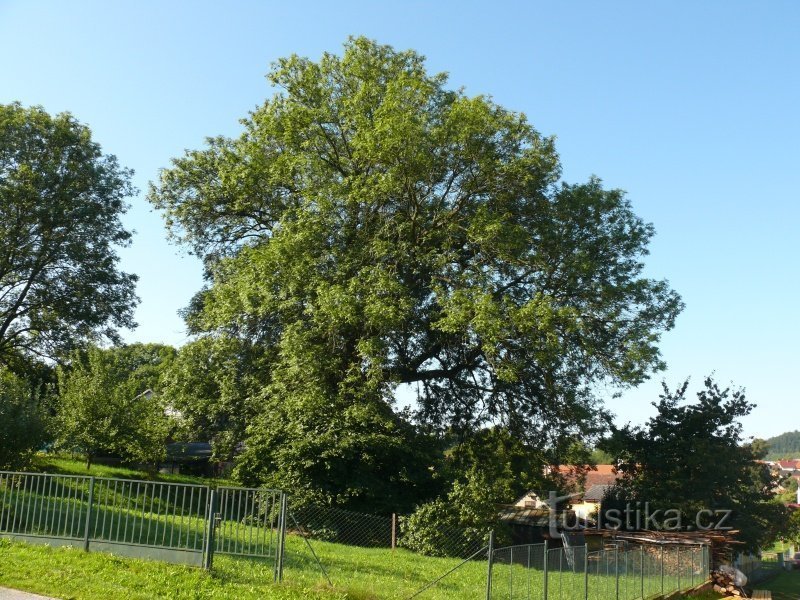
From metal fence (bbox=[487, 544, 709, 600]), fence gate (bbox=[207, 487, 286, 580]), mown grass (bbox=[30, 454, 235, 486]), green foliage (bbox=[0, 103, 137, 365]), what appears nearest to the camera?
fence gate (bbox=[207, 487, 286, 580])

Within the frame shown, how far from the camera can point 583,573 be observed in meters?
15.3

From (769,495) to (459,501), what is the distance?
18.9 meters

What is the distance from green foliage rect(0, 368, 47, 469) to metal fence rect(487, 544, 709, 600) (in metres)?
14.7

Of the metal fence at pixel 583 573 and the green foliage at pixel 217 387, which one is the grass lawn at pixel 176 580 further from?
the green foliage at pixel 217 387

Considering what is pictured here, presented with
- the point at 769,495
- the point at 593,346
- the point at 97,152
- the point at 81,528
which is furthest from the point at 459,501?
the point at 97,152

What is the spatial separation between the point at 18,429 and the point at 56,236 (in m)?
15.5

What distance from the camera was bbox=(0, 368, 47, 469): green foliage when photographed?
2073 centimetres

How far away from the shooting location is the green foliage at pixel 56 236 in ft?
108

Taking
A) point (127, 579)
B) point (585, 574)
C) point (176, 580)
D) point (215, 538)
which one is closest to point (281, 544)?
point (215, 538)

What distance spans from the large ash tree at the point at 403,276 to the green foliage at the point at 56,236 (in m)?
11.0

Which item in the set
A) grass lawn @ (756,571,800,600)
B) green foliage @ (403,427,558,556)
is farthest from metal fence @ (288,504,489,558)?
grass lawn @ (756,571,800,600)

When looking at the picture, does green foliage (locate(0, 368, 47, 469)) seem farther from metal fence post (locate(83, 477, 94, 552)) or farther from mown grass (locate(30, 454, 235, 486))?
metal fence post (locate(83, 477, 94, 552))

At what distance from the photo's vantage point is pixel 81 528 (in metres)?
13.0

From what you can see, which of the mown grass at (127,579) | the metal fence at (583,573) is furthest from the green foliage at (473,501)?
the mown grass at (127,579)
